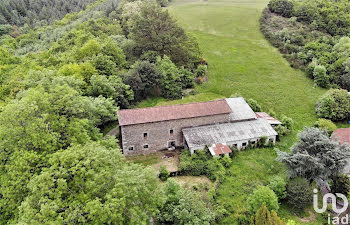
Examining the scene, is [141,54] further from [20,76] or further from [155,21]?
[20,76]

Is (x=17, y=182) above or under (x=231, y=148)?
above

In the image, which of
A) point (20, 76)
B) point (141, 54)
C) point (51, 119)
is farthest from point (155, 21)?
point (51, 119)

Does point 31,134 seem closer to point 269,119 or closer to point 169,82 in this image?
point 169,82

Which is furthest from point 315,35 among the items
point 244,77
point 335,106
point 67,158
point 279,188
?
point 67,158

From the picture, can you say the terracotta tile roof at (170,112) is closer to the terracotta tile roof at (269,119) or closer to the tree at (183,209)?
the terracotta tile roof at (269,119)

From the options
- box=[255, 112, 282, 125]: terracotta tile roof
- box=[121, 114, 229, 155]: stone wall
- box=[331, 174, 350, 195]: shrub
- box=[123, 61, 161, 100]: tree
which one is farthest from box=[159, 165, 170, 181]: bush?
box=[331, 174, 350, 195]: shrub

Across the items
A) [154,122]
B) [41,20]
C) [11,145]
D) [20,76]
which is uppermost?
[11,145]
